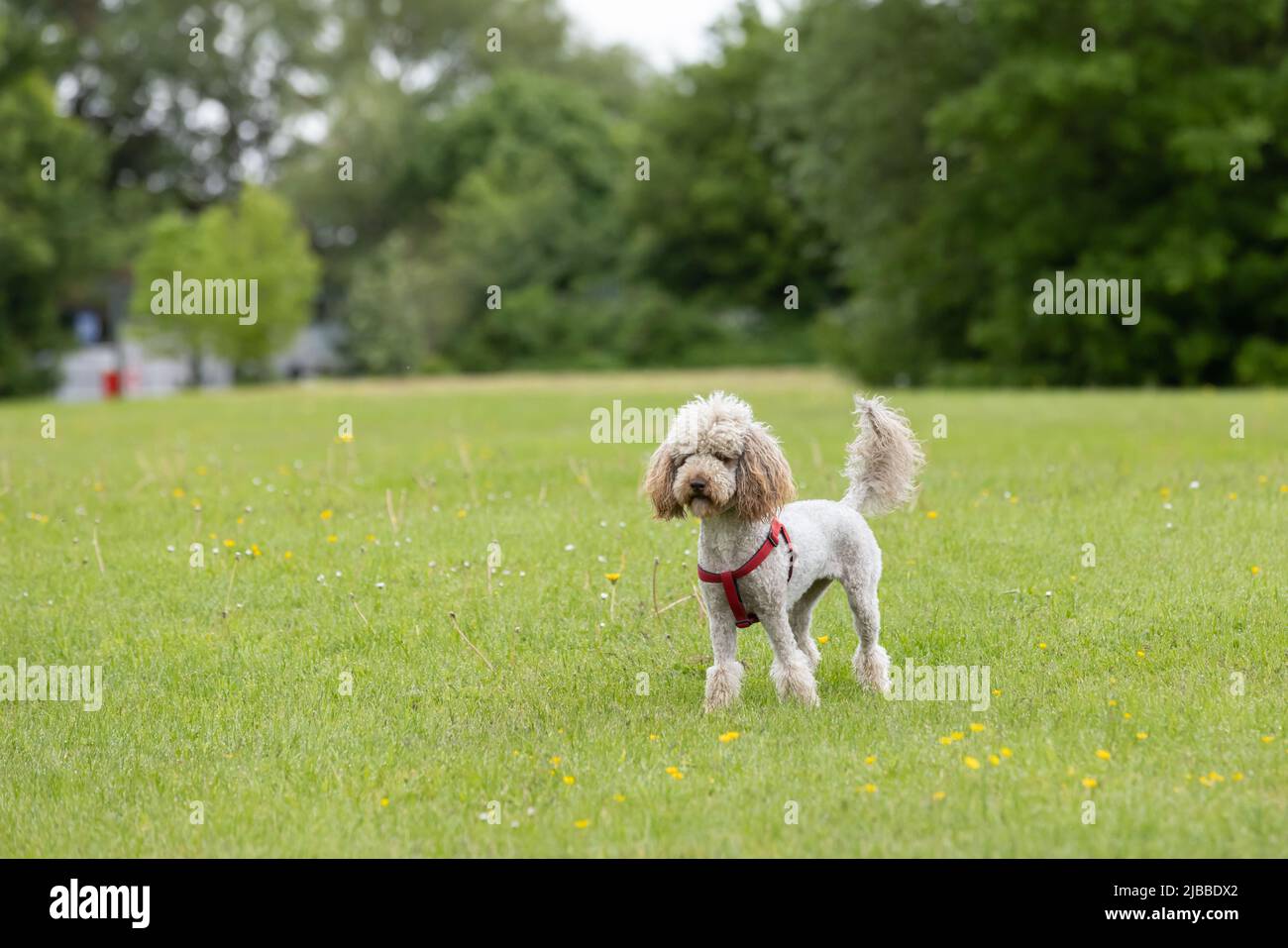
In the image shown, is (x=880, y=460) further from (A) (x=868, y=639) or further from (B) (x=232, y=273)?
(B) (x=232, y=273)

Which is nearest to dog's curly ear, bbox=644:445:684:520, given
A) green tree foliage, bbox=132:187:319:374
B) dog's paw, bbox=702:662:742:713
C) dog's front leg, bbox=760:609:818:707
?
dog's front leg, bbox=760:609:818:707

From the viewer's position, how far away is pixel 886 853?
5289mm

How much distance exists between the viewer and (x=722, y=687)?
690cm

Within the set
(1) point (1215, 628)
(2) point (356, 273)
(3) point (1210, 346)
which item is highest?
(2) point (356, 273)

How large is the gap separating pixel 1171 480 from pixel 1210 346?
19980 millimetres

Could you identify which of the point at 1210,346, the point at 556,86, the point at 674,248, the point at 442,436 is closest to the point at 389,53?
the point at 556,86

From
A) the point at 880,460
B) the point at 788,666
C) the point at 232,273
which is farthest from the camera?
the point at 232,273

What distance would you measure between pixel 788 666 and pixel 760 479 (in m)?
1.02

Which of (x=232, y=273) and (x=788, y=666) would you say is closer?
(x=788, y=666)

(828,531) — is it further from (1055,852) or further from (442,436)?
(442,436)

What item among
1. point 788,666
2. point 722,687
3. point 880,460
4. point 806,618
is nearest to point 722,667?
point 722,687

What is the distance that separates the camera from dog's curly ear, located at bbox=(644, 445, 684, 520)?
6.57 meters

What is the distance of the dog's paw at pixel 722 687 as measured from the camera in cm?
689

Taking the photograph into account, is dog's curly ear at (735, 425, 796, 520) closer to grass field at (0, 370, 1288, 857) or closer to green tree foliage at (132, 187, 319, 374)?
grass field at (0, 370, 1288, 857)
